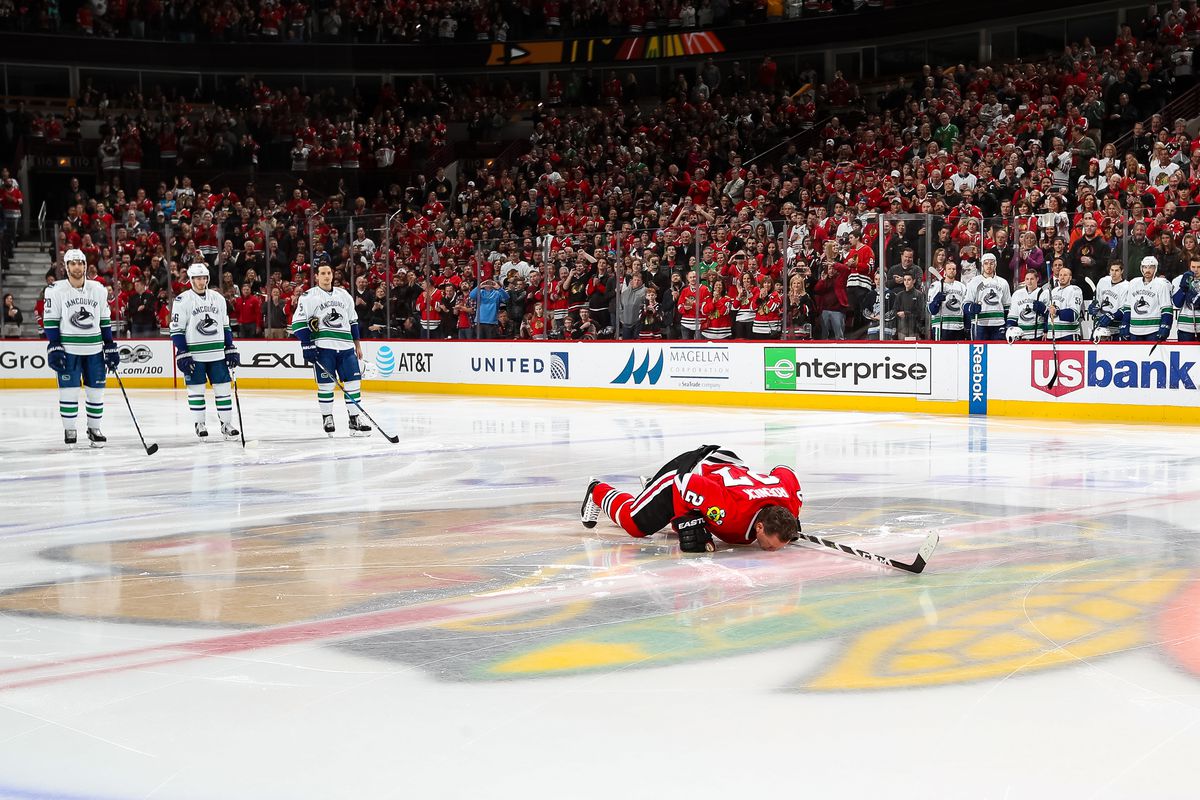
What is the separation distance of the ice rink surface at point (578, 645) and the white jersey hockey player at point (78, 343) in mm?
3302

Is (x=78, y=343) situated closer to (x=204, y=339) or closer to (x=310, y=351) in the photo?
(x=204, y=339)

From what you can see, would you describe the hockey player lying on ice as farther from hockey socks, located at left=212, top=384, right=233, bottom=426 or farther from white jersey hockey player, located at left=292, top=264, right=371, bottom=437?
hockey socks, located at left=212, top=384, right=233, bottom=426

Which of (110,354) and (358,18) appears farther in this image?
(358,18)

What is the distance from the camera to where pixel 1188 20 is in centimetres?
2198

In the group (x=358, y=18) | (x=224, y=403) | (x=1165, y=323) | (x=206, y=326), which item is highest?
(x=358, y=18)

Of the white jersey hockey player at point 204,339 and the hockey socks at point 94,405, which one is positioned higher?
the white jersey hockey player at point 204,339

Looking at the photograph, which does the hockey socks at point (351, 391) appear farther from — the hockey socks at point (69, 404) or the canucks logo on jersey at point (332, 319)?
the hockey socks at point (69, 404)

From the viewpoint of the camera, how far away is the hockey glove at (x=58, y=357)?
12.6 meters

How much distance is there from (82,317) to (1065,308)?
10.5 m

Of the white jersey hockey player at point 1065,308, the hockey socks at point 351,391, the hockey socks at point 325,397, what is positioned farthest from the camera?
the white jersey hockey player at point 1065,308

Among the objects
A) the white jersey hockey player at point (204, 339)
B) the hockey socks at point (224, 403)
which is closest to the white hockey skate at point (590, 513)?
the white jersey hockey player at point (204, 339)

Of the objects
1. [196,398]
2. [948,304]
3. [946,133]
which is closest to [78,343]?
[196,398]

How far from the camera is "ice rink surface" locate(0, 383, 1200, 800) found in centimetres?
338

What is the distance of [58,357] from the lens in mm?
12562
